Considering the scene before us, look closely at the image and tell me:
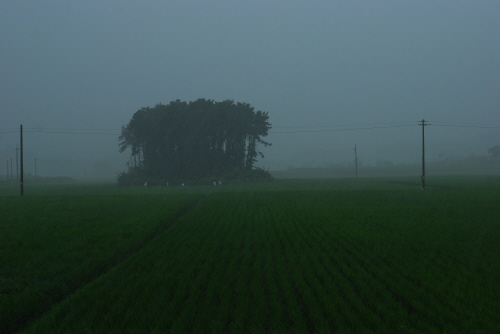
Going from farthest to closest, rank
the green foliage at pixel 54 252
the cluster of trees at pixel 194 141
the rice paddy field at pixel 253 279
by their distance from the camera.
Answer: the cluster of trees at pixel 194 141 < the green foliage at pixel 54 252 < the rice paddy field at pixel 253 279

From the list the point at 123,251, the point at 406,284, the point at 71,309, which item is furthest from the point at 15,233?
the point at 406,284

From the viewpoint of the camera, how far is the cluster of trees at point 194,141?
6284 centimetres

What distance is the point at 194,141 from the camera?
6256 cm

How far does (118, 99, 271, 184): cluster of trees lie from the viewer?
62844 mm

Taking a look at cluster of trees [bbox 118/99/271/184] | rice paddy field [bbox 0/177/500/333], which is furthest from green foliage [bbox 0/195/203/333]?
cluster of trees [bbox 118/99/271/184]

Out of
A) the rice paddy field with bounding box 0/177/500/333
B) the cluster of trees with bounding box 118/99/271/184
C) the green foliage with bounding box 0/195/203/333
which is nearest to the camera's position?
the rice paddy field with bounding box 0/177/500/333

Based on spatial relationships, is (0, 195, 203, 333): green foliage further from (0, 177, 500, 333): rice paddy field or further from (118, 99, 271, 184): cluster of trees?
(118, 99, 271, 184): cluster of trees

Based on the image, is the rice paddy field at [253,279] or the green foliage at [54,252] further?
the green foliage at [54,252]

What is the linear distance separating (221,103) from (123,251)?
56.3 meters

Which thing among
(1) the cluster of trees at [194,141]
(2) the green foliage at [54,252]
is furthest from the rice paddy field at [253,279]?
(1) the cluster of trees at [194,141]

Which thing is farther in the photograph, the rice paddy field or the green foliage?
the green foliage

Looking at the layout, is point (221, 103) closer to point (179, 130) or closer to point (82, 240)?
point (179, 130)

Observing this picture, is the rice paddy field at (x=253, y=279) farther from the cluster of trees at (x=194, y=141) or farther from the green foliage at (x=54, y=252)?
the cluster of trees at (x=194, y=141)

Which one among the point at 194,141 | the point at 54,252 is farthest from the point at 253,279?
the point at 194,141
